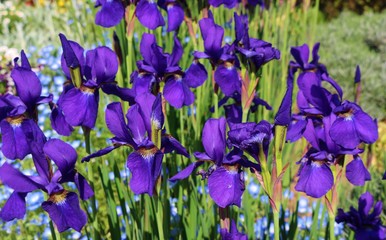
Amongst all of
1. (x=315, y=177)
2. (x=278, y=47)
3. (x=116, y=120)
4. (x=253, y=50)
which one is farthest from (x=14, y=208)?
(x=278, y=47)

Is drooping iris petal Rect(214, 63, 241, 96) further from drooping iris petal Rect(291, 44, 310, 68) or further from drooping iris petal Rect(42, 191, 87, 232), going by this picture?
drooping iris petal Rect(42, 191, 87, 232)


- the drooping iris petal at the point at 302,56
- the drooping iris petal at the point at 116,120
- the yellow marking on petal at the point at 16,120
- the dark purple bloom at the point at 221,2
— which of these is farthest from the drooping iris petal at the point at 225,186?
the drooping iris petal at the point at 302,56

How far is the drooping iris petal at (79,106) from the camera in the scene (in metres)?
1.64

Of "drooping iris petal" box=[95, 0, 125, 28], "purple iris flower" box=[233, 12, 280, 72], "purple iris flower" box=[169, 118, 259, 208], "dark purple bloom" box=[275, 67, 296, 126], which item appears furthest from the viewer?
"drooping iris petal" box=[95, 0, 125, 28]

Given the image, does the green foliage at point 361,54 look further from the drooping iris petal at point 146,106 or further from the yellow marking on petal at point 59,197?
the yellow marking on petal at point 59,197

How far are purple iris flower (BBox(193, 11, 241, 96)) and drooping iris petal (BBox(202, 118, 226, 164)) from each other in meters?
0.49

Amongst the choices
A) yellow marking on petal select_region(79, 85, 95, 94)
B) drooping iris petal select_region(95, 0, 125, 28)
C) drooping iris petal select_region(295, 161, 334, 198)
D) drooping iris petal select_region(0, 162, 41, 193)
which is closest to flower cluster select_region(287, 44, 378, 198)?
drooping iris petal select_region(295, 161, 334, 198)

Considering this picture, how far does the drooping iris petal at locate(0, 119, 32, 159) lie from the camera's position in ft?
5.22

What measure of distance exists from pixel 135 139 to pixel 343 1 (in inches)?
270

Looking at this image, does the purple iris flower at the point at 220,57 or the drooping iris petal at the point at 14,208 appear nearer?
the drooping iris petal at the point at 14,208

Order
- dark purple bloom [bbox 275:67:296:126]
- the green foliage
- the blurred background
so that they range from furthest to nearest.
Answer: the green foliage
the blurred background
dark purple bloom [bbox 275:67:296:126]

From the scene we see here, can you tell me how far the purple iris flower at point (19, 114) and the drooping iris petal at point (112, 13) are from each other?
58cm

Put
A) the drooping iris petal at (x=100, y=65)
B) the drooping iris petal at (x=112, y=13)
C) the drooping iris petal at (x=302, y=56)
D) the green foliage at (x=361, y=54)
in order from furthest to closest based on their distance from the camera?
1. the green foliage at (x=361, y=54)
2. the drooping iris petal at (x=302, y=56)
3. the drooping iris petal at (x=112, y=13)
4. the drooping iris petal at (x=100, y=65)

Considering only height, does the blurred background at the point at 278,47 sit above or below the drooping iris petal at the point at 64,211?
below
